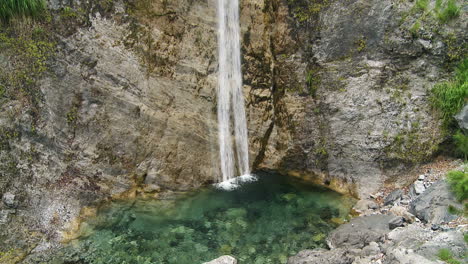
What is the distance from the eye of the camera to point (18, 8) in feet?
35.0

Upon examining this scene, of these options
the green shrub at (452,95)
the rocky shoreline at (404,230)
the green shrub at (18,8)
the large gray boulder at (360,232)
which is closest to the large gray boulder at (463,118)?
the green shrub at (452,95)

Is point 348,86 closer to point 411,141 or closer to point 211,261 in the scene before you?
point 411,141

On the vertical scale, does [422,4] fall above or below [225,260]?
above

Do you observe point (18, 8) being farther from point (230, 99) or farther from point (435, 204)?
point (435, 204)

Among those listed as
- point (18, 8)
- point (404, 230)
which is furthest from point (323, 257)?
point (18, 8)

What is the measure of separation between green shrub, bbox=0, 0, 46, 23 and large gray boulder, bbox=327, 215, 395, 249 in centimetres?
1029

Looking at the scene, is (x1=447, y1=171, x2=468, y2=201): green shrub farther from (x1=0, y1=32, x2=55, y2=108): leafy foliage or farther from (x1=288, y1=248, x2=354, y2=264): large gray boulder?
(x1=0, y1=32, x2=55, y2=108): leafy foliage

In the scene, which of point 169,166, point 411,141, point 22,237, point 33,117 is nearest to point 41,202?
point 22,237

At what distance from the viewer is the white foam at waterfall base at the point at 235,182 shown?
12942 mm

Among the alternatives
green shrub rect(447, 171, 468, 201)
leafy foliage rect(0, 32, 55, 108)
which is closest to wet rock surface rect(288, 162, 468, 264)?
green shrub rect(447, 171, 468, 201)

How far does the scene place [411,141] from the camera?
11578mm

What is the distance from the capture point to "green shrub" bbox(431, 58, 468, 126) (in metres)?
10.9

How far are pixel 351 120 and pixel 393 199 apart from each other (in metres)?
2.78

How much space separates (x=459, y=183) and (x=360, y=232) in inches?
106
